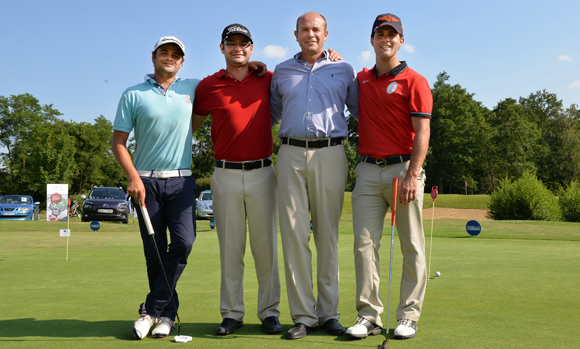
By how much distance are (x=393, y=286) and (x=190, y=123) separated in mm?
2957

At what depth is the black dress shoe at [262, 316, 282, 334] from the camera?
11.3 feet

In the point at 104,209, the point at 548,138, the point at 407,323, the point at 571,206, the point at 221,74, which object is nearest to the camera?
the point at 407,323

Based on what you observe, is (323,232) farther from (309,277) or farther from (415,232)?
(415,232)

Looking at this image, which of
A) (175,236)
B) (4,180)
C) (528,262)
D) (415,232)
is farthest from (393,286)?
(4,180)

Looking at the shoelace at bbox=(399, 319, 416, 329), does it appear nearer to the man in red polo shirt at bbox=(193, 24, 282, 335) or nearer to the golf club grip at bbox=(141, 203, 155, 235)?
the man in red polo shirt at bbox=(193, 24, 282, 335)

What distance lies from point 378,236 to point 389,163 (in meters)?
0.56

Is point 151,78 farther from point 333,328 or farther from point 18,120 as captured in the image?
point 18,120

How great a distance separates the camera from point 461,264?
731 centimetres

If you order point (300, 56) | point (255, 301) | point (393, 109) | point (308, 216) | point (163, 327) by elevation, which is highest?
point (300, 56)

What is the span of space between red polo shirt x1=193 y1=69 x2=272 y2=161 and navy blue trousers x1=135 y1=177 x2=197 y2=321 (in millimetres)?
427

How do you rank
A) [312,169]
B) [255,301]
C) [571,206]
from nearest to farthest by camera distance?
[312,169], [255,301], [571,206]

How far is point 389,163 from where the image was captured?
12.1 feet

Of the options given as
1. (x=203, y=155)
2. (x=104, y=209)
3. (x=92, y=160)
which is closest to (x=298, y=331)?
(x=104, y=209)

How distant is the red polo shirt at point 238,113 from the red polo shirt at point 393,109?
0.77 metres
